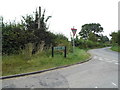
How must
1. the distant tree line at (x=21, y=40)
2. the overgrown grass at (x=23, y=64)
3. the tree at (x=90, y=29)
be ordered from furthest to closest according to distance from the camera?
the tree at (x=90, y=29), the distant tree line at (x=21, y=40), the overgrown grass at (x=23, y=64)

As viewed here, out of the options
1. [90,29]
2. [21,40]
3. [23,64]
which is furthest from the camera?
[90,29]

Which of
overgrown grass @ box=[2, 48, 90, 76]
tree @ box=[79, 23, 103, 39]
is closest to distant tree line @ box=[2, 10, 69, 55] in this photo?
overgrown grass @ box=[2, 48, 90, 76]

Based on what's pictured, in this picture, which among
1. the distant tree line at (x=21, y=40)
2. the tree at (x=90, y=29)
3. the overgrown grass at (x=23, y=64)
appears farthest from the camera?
the tree at (x=90, y=29)

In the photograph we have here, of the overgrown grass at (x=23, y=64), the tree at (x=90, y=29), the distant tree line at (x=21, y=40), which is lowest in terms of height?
the overgrown grass at (x=23, y=64)

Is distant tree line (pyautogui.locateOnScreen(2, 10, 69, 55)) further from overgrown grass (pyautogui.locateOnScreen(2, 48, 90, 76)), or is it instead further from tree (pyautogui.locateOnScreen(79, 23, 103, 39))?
tree (pyautogui.locateOnScreen(79, 23, 103, 39))

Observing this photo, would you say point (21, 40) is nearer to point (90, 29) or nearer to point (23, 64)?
point (23, 64)

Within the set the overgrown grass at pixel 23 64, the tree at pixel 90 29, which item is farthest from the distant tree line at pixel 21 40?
the tree at pixel 90 29

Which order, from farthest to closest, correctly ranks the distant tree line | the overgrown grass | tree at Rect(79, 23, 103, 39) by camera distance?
tree at Rect(79, 23, 103, 39) → the distant tree line → the overgrown grass

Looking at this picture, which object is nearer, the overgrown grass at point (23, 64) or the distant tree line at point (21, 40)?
the overgrown grass at point (23, 64)

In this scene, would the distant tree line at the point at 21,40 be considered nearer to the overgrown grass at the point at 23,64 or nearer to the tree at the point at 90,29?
the overgrown grass at the point at 23,64

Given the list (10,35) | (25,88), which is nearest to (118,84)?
(25,88)

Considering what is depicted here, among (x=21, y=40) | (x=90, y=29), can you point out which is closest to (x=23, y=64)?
(x=21, y=40)

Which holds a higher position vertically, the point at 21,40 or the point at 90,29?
the point at 90,29

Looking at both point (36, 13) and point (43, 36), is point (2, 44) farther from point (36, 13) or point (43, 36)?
point (36, 13)
